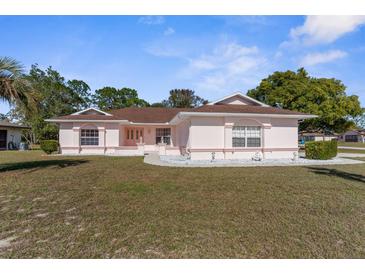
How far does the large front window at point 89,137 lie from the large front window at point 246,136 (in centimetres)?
1267

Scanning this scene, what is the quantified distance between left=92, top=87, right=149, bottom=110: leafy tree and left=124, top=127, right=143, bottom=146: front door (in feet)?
86.5

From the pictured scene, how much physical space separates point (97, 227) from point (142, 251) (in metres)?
1.35

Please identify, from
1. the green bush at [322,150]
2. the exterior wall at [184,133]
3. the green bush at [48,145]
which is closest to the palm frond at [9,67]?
the exterior wall at [184,133]

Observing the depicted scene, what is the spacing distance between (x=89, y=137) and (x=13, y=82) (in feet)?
35.9

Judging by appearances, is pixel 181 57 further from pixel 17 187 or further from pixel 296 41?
pixel 17 187

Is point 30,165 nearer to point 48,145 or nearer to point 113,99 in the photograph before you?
point 48,145

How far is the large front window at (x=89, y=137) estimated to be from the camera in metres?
19.7

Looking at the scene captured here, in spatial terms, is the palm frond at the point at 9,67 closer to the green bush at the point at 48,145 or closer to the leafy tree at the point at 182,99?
the green bush at the point at 48,145

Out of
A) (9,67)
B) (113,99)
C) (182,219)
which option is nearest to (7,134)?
(113,99)

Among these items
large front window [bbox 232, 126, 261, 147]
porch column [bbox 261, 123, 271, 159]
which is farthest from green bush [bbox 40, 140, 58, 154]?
porch column [bbox 261, 123, 271, 159]

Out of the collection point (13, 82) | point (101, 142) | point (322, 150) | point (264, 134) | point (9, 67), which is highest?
point (9, 67)

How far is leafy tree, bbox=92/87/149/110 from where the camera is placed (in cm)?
4869

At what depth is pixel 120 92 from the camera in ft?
163

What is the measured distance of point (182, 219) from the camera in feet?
14.6
